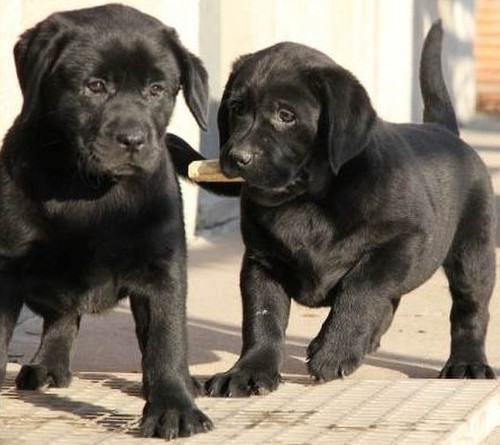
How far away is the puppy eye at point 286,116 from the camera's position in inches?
227

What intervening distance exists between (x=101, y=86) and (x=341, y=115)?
1.11m

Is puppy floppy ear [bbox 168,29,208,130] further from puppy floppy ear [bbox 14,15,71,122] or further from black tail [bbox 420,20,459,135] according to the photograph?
black tail [bbox 420,20,459,135]

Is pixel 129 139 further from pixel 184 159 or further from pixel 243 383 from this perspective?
pixel 184 159

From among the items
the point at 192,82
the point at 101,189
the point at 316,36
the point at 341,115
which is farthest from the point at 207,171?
the point at 316,36

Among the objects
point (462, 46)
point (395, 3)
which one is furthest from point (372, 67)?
point (462, 46)

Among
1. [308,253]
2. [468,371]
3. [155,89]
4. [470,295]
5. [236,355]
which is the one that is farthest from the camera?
[236,355]

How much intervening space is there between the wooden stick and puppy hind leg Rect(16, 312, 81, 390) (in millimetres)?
627

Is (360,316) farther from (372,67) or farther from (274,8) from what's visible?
(372,67)

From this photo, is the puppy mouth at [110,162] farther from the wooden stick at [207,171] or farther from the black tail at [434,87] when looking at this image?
the black tail at [434,87]

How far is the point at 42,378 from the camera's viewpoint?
5730mm

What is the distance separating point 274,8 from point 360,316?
637cm

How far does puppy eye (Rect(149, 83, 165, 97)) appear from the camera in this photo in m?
5.03

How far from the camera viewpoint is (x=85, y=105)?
16.3ft

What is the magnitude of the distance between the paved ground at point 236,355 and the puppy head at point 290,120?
73cm
